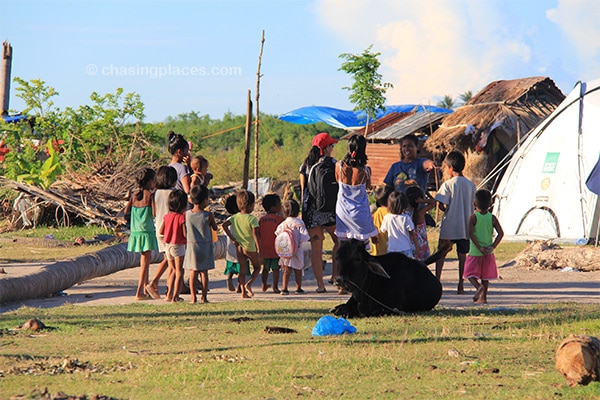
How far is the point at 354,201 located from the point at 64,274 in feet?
12.8

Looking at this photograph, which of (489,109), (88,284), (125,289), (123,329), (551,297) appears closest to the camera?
(123,329)

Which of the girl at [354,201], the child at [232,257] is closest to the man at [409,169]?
the girl at [354,201]

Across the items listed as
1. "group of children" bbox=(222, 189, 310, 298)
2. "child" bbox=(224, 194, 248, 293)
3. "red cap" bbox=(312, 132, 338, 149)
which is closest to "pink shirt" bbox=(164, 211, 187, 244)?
"group of children" bbox=(222, 189, 310, 298)

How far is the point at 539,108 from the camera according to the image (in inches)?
953

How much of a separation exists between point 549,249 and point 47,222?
12.8 m

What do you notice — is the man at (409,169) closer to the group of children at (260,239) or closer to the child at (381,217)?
the child at (381,217)

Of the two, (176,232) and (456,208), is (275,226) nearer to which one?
(176,232)

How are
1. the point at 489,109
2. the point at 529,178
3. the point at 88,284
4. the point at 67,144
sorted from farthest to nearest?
the point at 67,144 < the point at 489,109 < the point at 529,178 < the point at 88,284

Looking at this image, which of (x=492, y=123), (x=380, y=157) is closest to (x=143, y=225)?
(x=492, y=123)

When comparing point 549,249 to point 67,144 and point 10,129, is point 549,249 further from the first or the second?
point 10,129

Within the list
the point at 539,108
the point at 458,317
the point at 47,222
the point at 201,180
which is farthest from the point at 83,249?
the point at 539,108

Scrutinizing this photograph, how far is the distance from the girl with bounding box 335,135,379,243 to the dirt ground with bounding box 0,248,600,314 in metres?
0.76

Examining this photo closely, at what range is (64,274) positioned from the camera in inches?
441

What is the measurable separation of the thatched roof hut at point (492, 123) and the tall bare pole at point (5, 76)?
1820 cm
